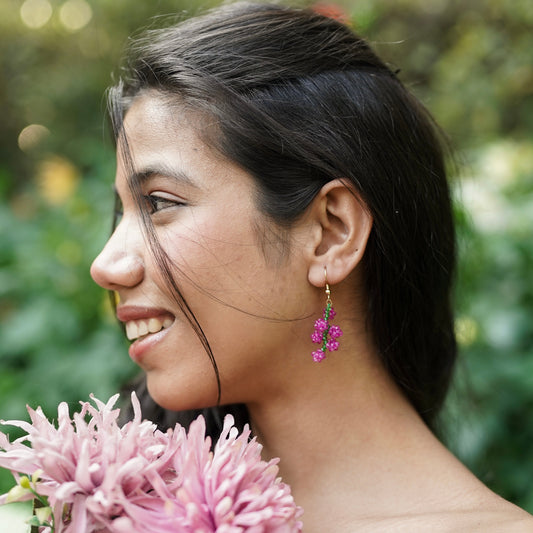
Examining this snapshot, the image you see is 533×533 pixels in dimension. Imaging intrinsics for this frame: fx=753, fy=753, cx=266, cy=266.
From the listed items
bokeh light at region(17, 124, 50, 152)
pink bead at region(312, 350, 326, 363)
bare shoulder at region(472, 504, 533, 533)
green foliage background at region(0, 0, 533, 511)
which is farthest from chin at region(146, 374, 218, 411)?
bokeh light at region(17, 124, 50, 152)

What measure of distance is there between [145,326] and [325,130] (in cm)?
65

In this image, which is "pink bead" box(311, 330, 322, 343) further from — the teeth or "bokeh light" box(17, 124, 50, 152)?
"bokeh light" box(17, 124, 50, 152)

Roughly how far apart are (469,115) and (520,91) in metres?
0.40

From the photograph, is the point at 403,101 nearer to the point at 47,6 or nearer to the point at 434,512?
the point at 434,512

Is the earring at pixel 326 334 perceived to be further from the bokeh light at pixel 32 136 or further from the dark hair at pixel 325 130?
the bokeh light at pixel 32 136

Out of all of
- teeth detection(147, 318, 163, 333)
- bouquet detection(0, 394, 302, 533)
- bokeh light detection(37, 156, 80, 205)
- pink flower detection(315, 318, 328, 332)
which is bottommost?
bouquet detection(0, 394, 302, 533)

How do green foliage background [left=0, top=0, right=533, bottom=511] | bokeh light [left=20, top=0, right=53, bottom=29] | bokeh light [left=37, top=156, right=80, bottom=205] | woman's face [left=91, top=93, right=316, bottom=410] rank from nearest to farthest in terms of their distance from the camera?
woman's face [left=91, top=93, right=316, bottom=410], green foliage background [left=0, top=0, right=533, bottom=511], bokeh light [left=37, top=156, right=80, bottom=205], bokeh light [left=20, top=0, right=53, bottom=29]

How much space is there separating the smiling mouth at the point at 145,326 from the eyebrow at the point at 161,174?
33 centimetres

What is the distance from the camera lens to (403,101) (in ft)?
6.76

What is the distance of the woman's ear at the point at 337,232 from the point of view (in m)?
1.83

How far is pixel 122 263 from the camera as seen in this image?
5.81 feet

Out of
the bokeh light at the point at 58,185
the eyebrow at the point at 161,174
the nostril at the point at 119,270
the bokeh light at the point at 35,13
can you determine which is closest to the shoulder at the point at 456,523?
the nostril at the point at 119,270

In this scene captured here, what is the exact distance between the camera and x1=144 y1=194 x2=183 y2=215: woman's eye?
1.79 m

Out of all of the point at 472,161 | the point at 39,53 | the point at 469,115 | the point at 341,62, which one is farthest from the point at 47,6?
the point at 341,62
